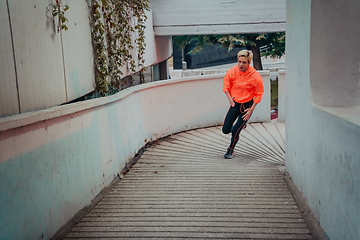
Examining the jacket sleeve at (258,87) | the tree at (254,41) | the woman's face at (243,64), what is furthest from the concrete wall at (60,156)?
the tree at (254,41)

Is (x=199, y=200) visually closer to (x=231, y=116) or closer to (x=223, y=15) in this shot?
(x=231, y=116)

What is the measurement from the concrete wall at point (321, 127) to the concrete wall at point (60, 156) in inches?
99.3

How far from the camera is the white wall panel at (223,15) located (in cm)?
1162

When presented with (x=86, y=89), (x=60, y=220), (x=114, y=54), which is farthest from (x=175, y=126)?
(x=60, y=220)

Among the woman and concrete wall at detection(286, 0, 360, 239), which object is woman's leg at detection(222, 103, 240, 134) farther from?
concrete wall at detection(286, 0, 360, 239)

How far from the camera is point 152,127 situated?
776 cm

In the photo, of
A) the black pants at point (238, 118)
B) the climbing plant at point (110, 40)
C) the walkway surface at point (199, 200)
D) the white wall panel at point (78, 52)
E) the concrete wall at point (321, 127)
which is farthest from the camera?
the black pants at point (238, 118)

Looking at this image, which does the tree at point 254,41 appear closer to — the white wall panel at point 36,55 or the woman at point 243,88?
the woman at point 243,88

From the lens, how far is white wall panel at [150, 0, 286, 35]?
1162cm

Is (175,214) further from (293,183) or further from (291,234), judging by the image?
(293,183)

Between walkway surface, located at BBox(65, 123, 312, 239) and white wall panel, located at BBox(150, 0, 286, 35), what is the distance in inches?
233

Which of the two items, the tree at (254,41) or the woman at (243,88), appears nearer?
the woman at (243,88)

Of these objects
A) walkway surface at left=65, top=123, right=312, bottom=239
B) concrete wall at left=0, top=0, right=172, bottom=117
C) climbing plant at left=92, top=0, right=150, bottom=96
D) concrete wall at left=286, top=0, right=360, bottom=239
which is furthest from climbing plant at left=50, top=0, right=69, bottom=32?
concrete wall at left=286, top=0, right=360, bottom=239

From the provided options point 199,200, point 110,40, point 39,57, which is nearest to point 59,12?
point 39,57
